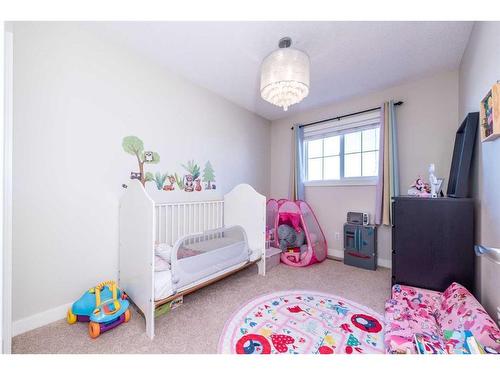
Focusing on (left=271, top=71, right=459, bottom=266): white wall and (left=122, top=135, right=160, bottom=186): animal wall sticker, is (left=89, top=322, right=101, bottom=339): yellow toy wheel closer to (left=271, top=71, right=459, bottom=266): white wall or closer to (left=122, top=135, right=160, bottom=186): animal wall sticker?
(left=122, top=135, right=160, bottom=186): animal wall sticker

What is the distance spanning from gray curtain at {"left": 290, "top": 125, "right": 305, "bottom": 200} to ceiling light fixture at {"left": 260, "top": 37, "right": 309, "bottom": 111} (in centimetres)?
175

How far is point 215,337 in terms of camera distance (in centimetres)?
133

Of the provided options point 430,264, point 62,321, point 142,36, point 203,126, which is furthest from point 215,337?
point 142,36

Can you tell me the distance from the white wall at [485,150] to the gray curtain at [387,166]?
72cm

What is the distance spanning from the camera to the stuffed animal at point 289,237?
2824mm

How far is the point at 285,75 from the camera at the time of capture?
4.61 feet

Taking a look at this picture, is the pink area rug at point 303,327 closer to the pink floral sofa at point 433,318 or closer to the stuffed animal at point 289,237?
the pink floral sofa at point 433,318

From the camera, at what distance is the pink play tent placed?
2.66 meters

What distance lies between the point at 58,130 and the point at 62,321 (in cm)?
141

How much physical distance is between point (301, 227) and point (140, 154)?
2.17 metres

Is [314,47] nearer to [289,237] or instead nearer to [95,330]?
[289,237]

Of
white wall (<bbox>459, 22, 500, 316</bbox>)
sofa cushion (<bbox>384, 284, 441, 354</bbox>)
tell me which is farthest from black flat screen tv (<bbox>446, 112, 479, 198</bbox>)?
sofa cushion (<bbox>384, 284, 441, 354</bbox>)

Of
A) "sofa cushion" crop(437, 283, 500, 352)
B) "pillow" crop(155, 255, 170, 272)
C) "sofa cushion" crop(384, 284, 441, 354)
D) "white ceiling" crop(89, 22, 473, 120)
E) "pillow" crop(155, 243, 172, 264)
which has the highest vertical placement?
"white ceiling" crop(89, 22, 473, 120)

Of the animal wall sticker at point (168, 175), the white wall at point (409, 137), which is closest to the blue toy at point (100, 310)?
the animal wall sticker at point (168, 175)
